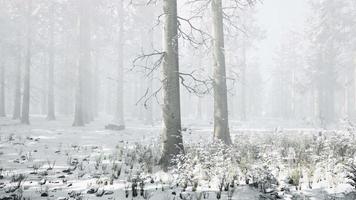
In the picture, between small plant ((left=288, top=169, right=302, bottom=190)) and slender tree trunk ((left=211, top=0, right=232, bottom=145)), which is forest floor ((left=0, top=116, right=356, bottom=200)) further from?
slender tree trunk ((left=211, top=0, right=232, bottom=145))

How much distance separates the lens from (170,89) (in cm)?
847

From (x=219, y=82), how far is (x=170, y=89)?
3.48 meters

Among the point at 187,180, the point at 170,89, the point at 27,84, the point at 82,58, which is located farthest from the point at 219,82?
the point at 27,84

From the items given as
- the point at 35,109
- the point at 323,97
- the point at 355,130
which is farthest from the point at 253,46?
the point at 35,109

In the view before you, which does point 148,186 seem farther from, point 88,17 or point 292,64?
point 292,64

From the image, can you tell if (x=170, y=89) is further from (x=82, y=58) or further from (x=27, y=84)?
(x=27, y=84)

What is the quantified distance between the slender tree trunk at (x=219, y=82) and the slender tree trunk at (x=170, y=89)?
10.2ft

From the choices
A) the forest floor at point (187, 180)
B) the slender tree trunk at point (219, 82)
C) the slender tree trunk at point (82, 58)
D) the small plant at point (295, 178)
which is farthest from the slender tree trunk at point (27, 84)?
the small plant at point (295, 178)

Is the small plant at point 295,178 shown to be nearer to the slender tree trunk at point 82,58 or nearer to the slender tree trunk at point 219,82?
the slender tree trunk at point 219,82

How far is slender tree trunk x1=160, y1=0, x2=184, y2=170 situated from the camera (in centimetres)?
831

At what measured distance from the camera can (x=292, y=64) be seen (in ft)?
161

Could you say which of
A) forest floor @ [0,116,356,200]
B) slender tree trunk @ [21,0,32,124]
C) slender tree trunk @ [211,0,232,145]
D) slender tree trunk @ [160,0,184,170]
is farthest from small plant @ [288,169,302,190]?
slender tree trunk @ [21,0,32,124]

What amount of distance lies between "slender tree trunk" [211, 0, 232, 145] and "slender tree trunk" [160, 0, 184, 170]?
311 cm

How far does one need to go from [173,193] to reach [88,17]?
19.5 metres
